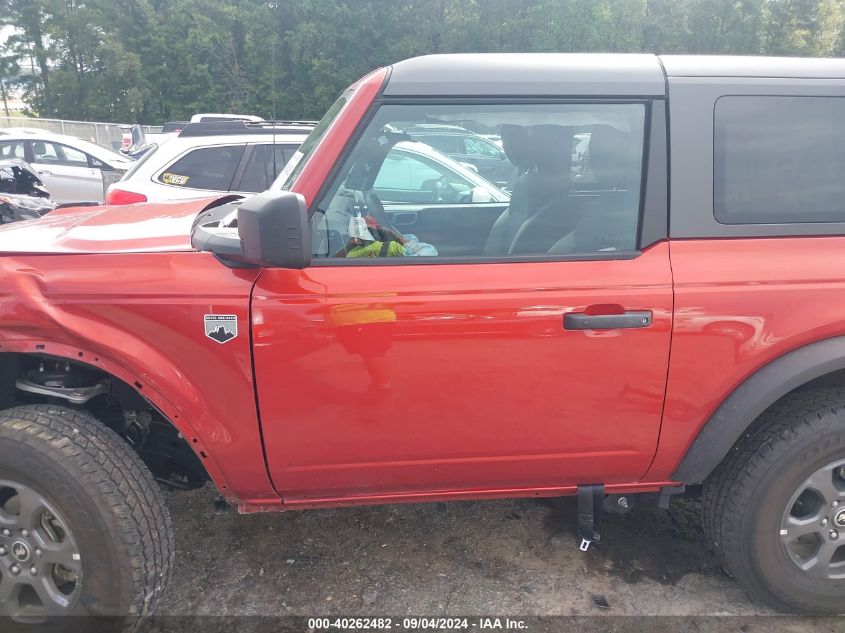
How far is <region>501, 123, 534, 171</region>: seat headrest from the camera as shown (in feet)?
7.62

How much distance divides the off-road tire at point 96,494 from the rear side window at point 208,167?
439cm

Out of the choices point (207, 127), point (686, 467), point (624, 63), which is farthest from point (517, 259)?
point (207, 127)

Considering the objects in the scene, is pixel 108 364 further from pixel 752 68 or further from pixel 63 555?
pixel 752 68

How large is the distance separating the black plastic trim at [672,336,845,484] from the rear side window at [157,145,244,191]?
535 cm

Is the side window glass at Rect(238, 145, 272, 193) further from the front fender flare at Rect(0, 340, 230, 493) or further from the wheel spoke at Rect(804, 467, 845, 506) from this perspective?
the wheel spoke at Rect(804, 467, 845, 506)

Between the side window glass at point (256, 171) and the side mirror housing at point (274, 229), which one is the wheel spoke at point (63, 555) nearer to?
the side mirror housing at point (274, 229)

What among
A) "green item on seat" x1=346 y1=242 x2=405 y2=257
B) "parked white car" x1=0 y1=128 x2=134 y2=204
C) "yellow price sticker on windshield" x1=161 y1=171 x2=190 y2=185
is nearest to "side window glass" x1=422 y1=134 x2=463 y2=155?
"green item on seat" x1=346 y1=242 x2=405 y2=257

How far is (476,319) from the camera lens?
2.17m

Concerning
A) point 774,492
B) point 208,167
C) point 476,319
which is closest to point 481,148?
point 476,319

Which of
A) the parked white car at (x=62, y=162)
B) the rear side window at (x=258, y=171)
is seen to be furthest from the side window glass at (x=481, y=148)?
the parked white car at (x=62, y=162)

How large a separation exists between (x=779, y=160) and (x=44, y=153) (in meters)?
13.1

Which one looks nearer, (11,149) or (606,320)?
(606,320)

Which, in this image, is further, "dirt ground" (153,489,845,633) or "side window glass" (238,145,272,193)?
"side window glass" (238,145,272,193)

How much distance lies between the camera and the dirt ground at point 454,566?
263 centimetres
